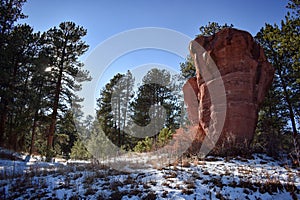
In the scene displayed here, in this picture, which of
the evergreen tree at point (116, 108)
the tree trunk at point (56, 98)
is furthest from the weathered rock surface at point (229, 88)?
the evergreen tree at point (116, 108)

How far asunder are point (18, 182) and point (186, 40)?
1510cm

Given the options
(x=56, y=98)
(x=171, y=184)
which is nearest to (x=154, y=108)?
(x=56, y=98)

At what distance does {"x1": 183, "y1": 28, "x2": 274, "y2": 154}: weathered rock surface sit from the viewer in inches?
443

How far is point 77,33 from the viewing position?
20.6 m

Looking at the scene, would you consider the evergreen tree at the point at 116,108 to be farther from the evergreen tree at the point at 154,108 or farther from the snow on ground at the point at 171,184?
the snow on ground at the point at 171,184

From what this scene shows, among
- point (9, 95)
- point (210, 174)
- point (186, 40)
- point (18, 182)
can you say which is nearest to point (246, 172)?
point (210, 174)

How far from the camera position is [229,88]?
11.9 meters

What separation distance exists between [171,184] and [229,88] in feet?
23.9

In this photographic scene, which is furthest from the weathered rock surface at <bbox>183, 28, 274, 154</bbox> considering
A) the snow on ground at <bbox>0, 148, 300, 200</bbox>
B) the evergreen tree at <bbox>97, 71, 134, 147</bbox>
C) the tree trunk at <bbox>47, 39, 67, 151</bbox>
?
the evergreen tree at <bbox>97, 71, 134, 147</bbox>

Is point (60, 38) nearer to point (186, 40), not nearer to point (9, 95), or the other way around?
point (9, 95)

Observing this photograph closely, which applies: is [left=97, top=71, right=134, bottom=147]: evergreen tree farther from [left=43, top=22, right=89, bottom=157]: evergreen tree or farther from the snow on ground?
the snow on ground

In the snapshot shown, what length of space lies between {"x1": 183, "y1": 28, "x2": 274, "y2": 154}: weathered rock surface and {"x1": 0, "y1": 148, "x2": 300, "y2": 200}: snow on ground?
2.89 m

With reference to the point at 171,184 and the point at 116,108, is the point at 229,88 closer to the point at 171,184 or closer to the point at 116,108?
the point at 171,184

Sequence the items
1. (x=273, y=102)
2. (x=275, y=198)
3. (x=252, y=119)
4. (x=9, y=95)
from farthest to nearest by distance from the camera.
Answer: (x=273, y=102)
(x=9, y=95)
(x=252, y=119)
(x=275, y=198)
